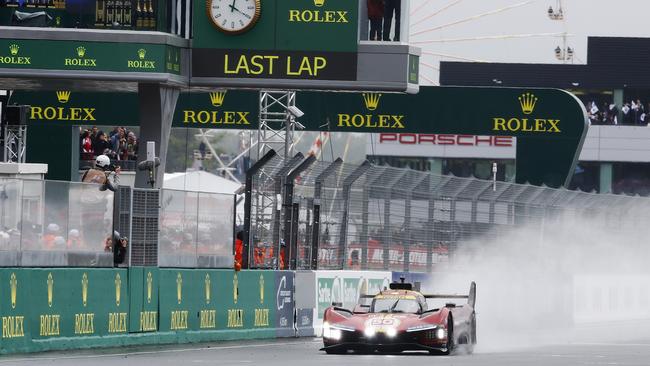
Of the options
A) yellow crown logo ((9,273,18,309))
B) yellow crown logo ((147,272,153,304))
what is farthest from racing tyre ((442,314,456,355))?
yellow crown logo ((9,273,18,309))

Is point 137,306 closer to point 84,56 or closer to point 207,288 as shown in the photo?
point 207,288

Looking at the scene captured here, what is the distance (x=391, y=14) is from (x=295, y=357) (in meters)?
10.8

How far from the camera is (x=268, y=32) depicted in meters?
30.3

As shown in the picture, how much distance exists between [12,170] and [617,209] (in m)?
14.1

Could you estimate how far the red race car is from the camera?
22594 millimetres

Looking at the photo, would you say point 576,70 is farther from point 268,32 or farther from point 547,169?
point 268,32

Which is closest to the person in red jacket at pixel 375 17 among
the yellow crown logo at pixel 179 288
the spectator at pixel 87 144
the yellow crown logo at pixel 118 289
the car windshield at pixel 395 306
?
the yellow crown logo at pixel 179 288

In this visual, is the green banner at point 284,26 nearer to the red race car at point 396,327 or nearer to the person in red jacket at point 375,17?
the person in red jacket at point 375,17

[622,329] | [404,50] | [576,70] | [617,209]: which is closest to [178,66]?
[404,50]

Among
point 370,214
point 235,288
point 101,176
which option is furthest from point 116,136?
point 101,176

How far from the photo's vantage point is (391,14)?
102 ft

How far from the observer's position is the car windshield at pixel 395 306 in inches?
919

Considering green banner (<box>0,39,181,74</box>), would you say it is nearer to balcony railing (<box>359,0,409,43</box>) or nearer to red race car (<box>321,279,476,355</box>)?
balcony railing (<box>359,0,409,43</box>)

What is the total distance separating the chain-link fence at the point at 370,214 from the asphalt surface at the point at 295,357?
2.95 m
